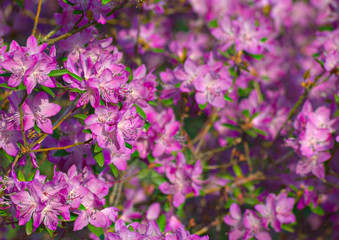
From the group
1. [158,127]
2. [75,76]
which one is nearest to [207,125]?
[158,127]

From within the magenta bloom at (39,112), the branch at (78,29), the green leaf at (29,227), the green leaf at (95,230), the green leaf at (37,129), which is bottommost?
the green leaf at (95,230)

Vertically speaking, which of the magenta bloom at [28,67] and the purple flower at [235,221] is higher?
the magenta bloom at [28,67]

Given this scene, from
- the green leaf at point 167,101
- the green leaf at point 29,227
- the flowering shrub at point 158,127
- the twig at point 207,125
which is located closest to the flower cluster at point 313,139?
the flowering shrub at point 158,127

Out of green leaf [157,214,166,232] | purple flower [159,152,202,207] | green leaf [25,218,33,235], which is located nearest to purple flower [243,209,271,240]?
purple flower [159,152,202,207]

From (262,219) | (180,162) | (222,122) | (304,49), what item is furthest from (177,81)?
(304,49)

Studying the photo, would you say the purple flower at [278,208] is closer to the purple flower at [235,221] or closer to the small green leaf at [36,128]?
the purple flower at [235,221]

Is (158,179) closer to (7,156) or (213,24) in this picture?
(7,156)

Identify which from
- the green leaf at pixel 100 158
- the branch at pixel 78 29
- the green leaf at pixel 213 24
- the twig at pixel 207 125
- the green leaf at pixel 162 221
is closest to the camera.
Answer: the green leaf at pixel 100 158

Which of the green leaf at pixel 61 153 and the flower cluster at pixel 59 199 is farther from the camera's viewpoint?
the green leaf at pixel 61 153

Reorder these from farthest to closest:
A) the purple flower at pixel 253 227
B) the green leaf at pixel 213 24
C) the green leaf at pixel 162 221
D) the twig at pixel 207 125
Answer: the green leaf at pixel 213 24 < the twig at pixel 207 125 < the purple flower at pixel 253 227 < the green leaf at pixel 162 221
